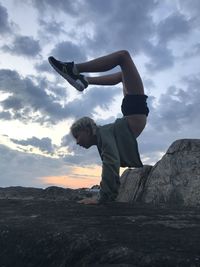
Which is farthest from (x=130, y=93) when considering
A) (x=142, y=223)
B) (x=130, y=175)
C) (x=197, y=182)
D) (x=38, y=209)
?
(x=130, y=175)

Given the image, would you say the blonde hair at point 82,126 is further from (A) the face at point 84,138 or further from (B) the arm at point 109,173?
(B) the arm at point 109,173

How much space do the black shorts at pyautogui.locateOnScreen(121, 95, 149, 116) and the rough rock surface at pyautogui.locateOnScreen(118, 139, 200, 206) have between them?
4115 millimetres

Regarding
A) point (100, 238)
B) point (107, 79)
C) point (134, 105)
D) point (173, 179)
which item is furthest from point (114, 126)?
point (173, 179)

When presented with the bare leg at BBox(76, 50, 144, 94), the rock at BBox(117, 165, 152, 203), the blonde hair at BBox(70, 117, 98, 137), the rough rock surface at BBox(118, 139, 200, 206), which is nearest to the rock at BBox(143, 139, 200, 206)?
the rough rock surface at BBox(118, 139, 200, 206)

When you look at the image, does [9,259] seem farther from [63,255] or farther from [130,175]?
[130,175]

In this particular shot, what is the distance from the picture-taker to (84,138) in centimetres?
504

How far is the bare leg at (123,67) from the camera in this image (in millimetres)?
5023

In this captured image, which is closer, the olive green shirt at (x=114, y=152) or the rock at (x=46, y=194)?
the olive green shirt at (x=114, y=152)

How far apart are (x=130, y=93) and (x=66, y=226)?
2622 millimetres

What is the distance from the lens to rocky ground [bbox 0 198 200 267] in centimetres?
227

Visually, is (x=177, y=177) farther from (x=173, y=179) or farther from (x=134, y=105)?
(x=134, y=105)

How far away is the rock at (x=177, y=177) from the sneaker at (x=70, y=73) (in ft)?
14.5

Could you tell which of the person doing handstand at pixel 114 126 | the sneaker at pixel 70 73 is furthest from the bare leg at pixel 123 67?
the sneaker at pixel 70 73

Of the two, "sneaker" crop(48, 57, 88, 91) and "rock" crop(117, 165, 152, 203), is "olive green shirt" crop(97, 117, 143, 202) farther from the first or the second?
"rock" crop(117, 165, 152, 203)
